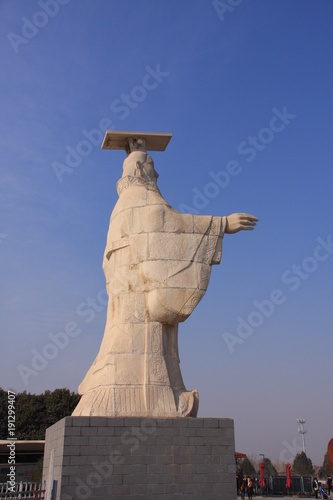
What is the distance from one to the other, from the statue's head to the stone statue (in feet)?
1.34

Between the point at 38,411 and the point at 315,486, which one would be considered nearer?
the point at 315,486

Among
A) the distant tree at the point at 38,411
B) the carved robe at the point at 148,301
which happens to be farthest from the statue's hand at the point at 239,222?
the distant tree at the point at 38,411

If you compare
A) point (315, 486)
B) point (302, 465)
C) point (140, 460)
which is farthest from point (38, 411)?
point (302, 465)

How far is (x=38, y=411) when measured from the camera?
77.7 ft

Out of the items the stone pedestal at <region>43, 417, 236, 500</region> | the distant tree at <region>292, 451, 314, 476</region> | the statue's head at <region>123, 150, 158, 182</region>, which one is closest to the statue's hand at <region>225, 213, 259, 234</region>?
the statue's head at <region>123, 150, 158, 182</region>

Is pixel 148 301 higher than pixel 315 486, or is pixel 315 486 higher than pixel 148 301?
pixel 148 301

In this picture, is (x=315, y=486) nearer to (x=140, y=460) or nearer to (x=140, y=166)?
(x=140, y=460)

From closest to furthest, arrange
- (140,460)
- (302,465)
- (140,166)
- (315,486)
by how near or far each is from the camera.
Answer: (140,460)
(140,166)
(315,486)
(302,465)

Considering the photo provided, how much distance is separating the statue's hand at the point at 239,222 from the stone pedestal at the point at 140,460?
3.36 metres

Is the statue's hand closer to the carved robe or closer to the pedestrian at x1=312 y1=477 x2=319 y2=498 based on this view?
the carved robe

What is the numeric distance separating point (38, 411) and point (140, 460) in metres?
18.7

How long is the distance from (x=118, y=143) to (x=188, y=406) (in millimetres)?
5539

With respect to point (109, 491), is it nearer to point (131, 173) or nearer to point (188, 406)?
point (188, 406)

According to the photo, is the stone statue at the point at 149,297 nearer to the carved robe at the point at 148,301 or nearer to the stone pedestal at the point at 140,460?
the carved robe at the point at 148,301
